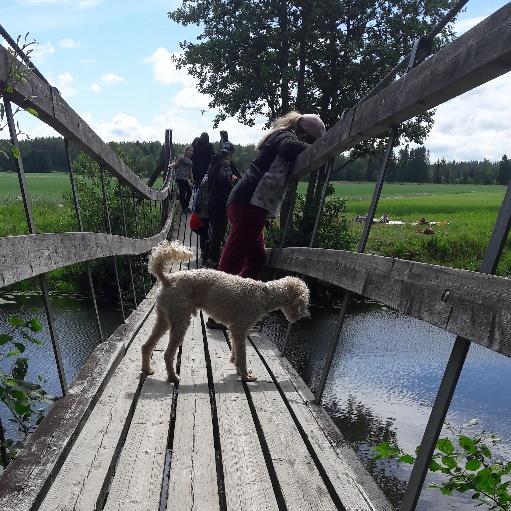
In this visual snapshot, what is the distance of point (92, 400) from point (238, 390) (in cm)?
84

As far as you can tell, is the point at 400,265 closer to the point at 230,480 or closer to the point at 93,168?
the point at 230,480

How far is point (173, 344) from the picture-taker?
12.1 ft

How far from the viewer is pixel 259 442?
2.70m

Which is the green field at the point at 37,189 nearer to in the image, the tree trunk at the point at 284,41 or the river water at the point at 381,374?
the tree trunk at the point at 284,41

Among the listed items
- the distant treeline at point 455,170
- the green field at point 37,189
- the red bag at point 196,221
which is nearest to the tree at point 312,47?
the distant treeline at point 455,170

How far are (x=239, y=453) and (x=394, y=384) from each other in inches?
250

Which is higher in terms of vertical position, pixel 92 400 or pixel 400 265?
pixel 400 265

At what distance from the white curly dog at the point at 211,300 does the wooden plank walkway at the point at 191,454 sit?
0.63 ft

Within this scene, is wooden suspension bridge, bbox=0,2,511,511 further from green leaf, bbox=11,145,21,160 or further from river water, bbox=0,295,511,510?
river water, bbox=0,295,511,510

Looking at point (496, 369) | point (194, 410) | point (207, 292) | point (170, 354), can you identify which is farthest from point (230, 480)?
point (496, 369)

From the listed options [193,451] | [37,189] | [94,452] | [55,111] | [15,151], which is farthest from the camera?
[37,189]

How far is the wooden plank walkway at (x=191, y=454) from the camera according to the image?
84.4 inches

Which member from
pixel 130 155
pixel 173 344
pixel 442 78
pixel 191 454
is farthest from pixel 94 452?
pixel 130 155

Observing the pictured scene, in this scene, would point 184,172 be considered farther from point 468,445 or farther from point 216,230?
point 468,445
